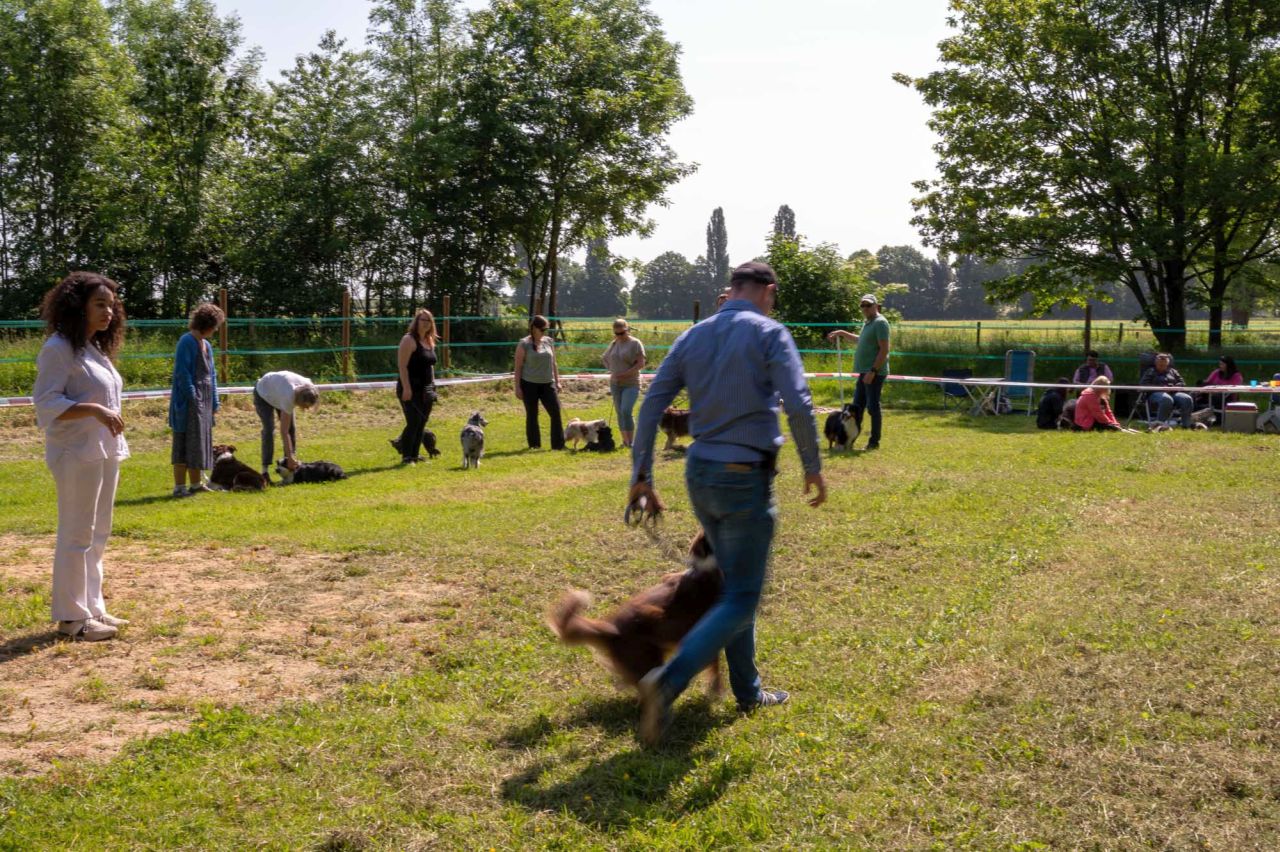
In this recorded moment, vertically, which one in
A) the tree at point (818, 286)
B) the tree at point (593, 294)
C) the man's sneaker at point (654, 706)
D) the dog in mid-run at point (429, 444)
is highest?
the tree at point (593, 294)

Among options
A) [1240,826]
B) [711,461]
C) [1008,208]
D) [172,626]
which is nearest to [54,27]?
[1008,208]

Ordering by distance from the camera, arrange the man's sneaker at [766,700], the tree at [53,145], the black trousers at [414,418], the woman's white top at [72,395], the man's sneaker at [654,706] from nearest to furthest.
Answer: the man's sneaker at [654,706] → the man's sneaker at [766,700] → the woman's white top at [72,395] → the black trousers at [414,418] → the tree at [53,145]

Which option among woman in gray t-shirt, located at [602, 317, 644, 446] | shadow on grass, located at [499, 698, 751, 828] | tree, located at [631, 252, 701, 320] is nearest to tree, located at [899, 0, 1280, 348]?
woman in gray t-shirt, located at [602, 317, 644, 446]

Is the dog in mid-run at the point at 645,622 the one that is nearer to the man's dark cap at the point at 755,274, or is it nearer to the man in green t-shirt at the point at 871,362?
the man's dark cap at the point at 755,274

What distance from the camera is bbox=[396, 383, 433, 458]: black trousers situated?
11836 mm

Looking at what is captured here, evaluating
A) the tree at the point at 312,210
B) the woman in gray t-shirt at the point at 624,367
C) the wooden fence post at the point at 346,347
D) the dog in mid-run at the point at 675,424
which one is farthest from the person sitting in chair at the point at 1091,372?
the tree at the point at 312,210

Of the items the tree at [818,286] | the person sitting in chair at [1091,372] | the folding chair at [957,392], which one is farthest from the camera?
the tree at [818,286]

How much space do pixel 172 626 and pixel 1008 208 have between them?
935 inches

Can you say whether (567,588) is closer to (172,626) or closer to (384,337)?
(172,626)

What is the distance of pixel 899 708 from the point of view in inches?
175

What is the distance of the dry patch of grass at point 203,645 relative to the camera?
4.46 metres

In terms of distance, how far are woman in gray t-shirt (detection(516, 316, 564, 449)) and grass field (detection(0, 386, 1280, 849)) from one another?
4242 millimetres

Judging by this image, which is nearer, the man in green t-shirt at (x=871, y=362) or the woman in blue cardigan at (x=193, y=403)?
the woman in blue cardigan at (x=193, y=403)

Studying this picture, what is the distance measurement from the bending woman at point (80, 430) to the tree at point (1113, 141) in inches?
882
